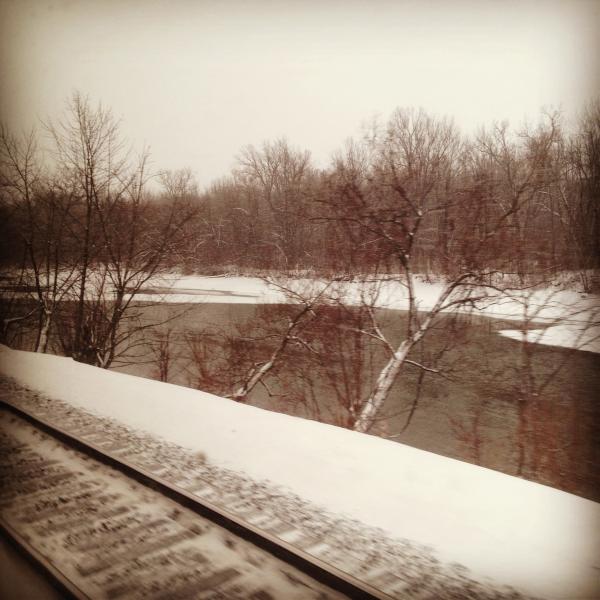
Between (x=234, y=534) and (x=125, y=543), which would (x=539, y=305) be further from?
(x=125, y=543)

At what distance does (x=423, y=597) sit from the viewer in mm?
3438

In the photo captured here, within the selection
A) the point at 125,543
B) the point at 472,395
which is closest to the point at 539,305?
the point at 472,395

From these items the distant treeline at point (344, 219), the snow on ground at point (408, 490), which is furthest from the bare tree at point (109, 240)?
the snow on ground at point (408, 490)

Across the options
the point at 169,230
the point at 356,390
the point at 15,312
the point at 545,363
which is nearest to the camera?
the point at 356,390

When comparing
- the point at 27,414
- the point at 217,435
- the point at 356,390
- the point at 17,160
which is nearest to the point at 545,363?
the point at 356,390

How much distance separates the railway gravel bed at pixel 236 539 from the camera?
3461mm

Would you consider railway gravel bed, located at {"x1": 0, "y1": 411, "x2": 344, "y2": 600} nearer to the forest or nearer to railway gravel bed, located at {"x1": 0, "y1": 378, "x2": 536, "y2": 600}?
railway gravel bed, located at {"x1": 0, "y1": 378, "x2": 536, "y2": 600}

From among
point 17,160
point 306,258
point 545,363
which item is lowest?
point 545,363

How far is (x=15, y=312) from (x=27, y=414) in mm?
14363

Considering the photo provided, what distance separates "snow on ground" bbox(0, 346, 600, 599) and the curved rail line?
101 centimetres

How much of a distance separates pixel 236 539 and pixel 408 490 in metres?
2.08

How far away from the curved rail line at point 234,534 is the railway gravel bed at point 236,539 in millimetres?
70

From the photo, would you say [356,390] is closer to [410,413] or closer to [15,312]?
[410,413]

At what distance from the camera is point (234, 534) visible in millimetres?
4031
